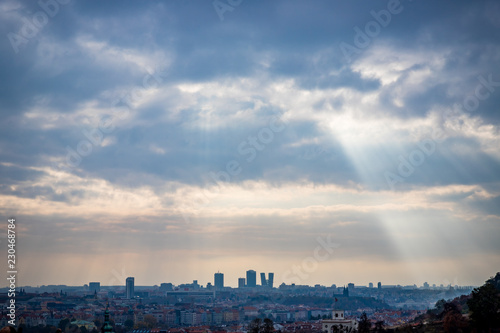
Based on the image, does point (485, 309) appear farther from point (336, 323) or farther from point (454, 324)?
point (336, 323)

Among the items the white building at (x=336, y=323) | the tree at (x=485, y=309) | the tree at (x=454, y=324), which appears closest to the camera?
the tree at (x=485, y=309)

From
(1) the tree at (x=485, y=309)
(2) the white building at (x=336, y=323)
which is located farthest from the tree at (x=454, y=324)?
(2) the white building at (x=336, y=323)

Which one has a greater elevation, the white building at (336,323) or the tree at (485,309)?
the tree at (485,309)

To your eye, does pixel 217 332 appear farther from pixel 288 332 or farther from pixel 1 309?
pixel 1 309

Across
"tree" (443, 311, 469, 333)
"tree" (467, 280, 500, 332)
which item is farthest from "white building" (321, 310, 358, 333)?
"tree" (467, 280, 500, 332)

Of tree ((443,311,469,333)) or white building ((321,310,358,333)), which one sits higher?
tree ((443,311,469,333))

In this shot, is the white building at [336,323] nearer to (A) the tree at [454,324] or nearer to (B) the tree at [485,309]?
(A) the tree at [454,324]

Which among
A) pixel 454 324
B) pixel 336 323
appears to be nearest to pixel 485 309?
pixel 454 324

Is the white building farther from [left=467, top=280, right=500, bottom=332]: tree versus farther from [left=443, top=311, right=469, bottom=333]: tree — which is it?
[left=467, top=280, right=500, bottom=332]: tree
